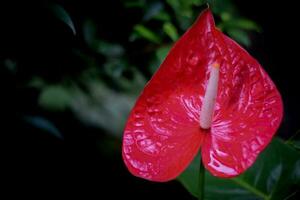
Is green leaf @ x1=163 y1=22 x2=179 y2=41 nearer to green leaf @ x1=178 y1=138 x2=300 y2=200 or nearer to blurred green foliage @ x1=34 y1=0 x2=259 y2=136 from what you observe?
blurred green foliage @ x1=34 y1=0 x2=259 y2=136

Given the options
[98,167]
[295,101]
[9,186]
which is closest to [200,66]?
[9,186]

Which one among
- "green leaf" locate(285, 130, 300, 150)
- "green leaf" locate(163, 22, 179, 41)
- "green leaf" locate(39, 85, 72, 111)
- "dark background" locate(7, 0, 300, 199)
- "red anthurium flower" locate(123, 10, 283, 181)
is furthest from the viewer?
"green leaf" locate(39, 85, 72, 111)

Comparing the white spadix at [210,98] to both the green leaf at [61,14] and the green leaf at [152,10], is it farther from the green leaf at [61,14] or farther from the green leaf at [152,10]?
the green leaf at [152,10]

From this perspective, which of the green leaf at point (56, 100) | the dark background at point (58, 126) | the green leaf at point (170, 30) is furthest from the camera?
Answer: the green leaf at point (56, 100)

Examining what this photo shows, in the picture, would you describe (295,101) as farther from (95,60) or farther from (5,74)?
(5,74)

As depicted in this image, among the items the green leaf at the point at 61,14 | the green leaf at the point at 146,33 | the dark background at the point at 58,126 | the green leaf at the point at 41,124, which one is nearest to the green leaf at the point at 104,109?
the dark background at the point at 58,126

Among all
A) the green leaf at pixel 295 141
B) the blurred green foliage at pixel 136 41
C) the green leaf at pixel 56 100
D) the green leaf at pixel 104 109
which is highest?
the blurred green foliage at pixel 136 41

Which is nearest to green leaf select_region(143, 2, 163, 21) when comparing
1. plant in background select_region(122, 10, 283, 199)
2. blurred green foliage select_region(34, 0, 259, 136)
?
blurred green foliage select_region(34, 0, 259, 136)

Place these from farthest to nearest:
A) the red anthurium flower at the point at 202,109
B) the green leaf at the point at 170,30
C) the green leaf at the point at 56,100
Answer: the green leaf at the point at 56,100 < the green leaf at the point at 170,30 < the red anthurium flower at the point at 202,109
